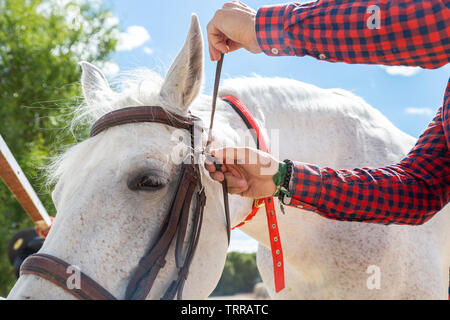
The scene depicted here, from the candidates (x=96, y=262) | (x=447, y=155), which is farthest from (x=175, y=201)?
(x=447, y=155)

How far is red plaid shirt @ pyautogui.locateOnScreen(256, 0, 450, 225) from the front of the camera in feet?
4.42

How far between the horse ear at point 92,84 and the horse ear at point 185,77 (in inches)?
20.1

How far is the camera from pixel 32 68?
1244 cm

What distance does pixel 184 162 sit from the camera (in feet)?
5.71

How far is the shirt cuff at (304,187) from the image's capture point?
5.63 feet

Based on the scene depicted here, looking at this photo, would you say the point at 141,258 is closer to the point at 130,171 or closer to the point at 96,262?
the point at 96,262

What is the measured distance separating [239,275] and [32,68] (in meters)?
22.5

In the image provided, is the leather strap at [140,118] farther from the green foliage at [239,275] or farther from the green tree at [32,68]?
the green foliage at [239,275]

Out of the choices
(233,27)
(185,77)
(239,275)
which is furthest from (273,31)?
(239,275)

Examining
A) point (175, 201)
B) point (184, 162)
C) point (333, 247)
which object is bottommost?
point (333, 247)

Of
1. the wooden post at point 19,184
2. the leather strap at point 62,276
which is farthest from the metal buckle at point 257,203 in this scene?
the wooden post at point 19,184

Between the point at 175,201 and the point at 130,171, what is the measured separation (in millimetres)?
234

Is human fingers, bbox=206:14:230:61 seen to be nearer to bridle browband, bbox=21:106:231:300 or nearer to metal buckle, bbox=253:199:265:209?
bridle browband, bbox=21:106:231:300

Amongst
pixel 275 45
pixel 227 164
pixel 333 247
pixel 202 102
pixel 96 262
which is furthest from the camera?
pixel 333 247
